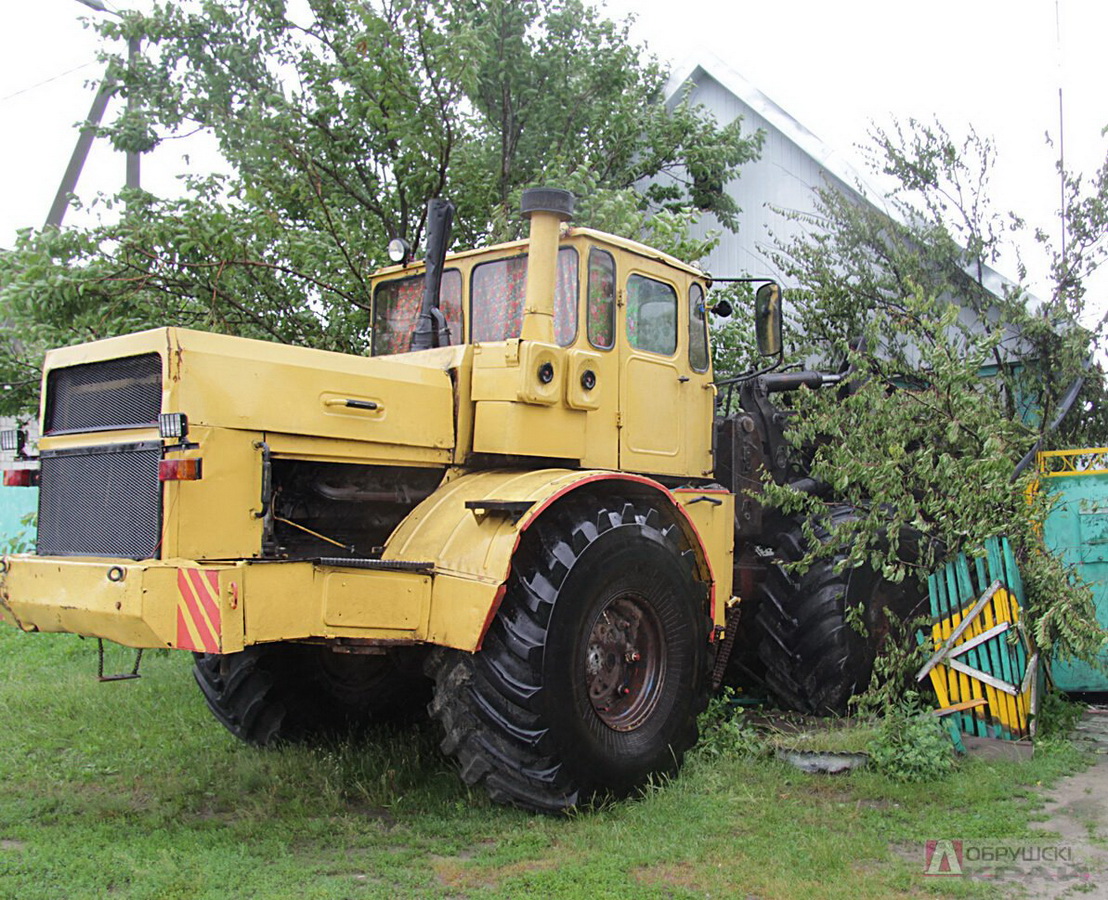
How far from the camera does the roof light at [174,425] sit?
4055mm

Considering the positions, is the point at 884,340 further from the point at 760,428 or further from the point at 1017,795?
the point at 1017,795

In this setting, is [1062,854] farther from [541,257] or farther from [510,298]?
[510,298]

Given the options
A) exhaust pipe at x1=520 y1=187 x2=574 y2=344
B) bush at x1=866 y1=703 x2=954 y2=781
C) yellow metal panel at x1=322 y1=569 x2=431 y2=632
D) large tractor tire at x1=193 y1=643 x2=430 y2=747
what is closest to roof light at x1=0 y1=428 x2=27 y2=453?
large tractor tire at x1=193 y1=643 x2=430 y2=747

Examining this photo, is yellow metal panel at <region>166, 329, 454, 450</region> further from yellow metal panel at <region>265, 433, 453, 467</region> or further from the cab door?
the cab door

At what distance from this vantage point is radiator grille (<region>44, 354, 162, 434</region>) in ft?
14.3

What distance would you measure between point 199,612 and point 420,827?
57.1 inches

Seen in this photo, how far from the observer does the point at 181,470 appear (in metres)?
4.01

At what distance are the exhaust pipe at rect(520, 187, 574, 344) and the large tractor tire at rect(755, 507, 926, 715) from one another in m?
2.37

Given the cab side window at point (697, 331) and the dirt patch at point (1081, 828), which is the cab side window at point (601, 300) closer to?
the cab side window at point (697, 331)

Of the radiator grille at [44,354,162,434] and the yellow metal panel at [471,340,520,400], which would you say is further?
the yellow metal panel at [471,340,520,400]

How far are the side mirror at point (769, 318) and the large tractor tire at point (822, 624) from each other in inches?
50.2

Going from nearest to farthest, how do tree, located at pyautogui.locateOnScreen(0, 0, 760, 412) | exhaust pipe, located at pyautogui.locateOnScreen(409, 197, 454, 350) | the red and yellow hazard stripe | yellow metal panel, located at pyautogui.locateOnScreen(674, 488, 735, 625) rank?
the red and yellow hazard stripe
exhaust pipe, located at pyautogui.locateOnScreen(409, 197, 454, 350)
yellow metal panel, located at pyautogui.locateOnScreen(674, 488, 735, 625)
tree, located at pyautogui.locateOnScreen(0, 0, 760, 412)

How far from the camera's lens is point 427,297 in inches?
221

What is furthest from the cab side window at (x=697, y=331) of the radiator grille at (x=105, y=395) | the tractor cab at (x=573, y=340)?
the radiator grille at (x=105, y=395)
